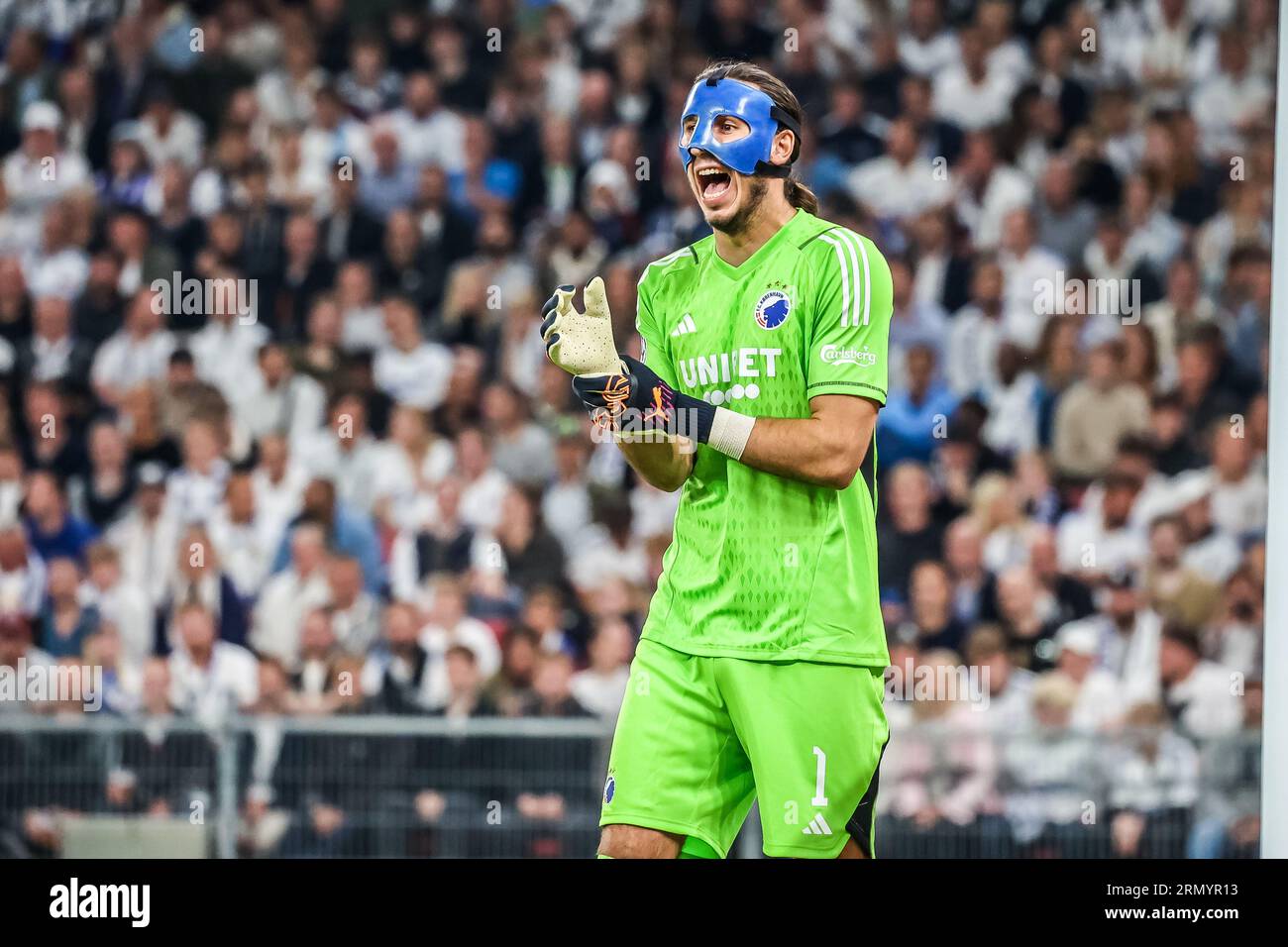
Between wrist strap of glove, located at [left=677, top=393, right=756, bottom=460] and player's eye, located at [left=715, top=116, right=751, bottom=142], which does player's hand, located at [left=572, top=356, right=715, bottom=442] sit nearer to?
wrist strap of glove, located at [left=677, top=393, right=756, bottom=460]

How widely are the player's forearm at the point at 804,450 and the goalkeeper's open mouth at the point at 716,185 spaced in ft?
1.88

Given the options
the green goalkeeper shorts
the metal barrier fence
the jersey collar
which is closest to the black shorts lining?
the green goalkeeper shorts

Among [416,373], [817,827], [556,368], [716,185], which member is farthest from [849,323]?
[416,373]

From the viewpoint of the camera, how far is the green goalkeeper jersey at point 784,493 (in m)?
4.17

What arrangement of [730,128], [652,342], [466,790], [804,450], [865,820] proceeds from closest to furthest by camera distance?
[804,450]
[865,820]
[730,128]
[652,342]
[466,790]

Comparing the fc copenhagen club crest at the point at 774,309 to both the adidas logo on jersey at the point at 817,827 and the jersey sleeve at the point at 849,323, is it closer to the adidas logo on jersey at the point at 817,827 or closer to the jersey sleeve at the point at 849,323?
the jersey sleeve at the point at 849,323

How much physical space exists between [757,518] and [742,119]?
3.09 ft

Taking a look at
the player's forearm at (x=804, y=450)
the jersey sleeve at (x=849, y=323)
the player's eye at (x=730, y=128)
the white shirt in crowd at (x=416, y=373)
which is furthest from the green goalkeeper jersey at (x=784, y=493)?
the white shirt in crowd at (x=416, y=373)

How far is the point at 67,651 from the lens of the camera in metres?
8.06

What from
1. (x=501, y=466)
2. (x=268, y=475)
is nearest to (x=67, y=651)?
(x=268, y=475)

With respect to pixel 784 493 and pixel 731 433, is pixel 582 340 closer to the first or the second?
pixel 731 433

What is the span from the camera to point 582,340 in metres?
4.13

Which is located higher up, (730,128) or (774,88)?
(774,88)
